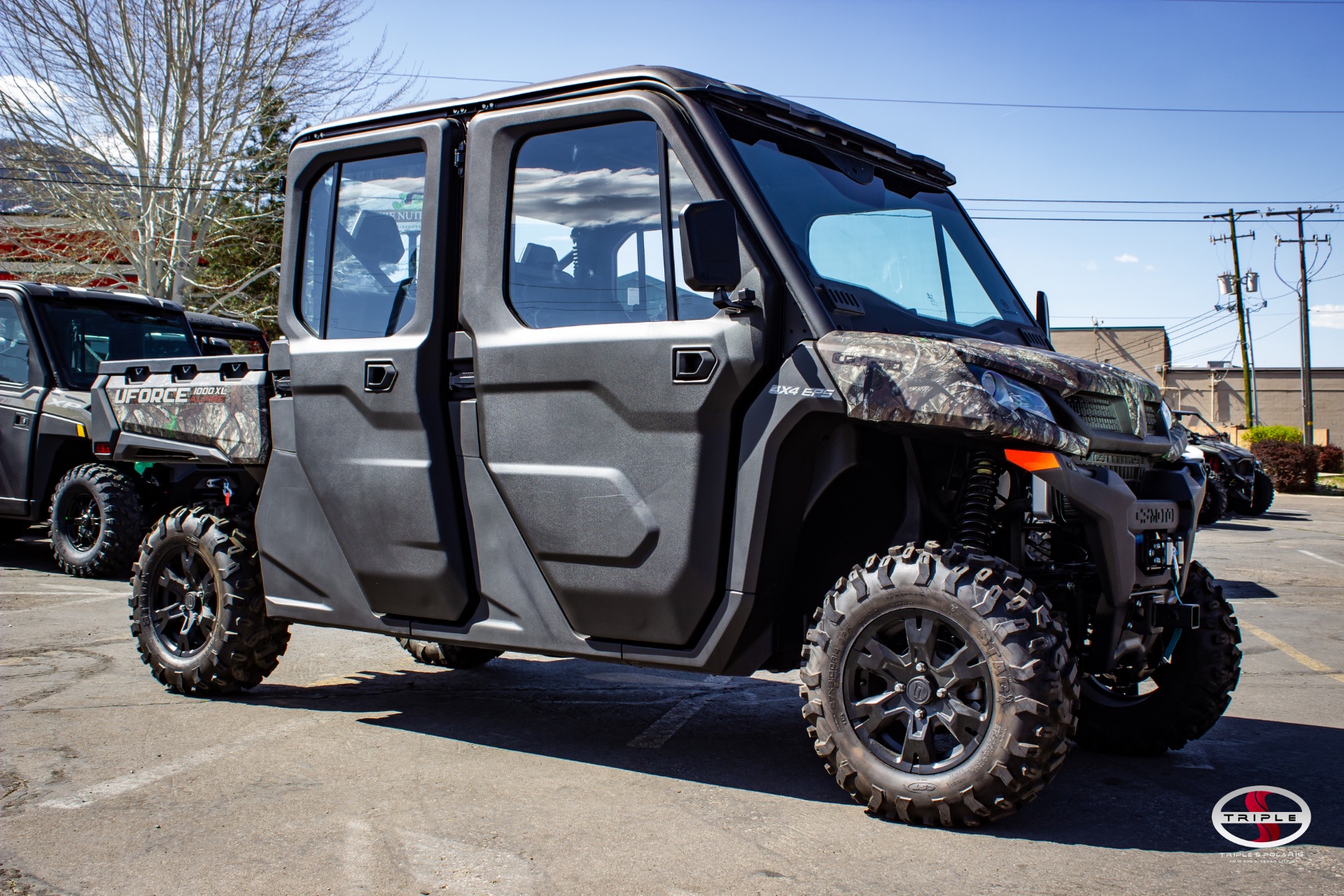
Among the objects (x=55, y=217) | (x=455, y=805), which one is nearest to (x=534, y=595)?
(x=455, y=805)

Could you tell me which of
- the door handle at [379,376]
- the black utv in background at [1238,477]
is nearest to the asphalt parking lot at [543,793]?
the door handle at [379,376]

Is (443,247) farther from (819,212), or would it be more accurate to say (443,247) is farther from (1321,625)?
(1321,625)

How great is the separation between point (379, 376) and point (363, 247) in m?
0.62

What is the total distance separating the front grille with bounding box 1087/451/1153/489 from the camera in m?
3.91

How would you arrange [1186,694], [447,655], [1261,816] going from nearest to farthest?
[1261,816]
[1186,694]
[447,655]

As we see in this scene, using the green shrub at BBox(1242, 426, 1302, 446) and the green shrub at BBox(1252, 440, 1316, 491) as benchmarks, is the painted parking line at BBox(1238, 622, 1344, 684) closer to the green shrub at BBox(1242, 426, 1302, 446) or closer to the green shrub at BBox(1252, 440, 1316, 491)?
the green shrub at BBox(1252, 440, 1316, 491)

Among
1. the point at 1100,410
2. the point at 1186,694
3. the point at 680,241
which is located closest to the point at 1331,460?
the point at 1186,694

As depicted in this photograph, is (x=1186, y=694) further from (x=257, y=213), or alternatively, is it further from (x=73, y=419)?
(x=257, y=213)

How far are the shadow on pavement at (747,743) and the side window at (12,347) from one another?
6506mm

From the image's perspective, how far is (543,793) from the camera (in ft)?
13.8

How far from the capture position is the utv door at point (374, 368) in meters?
4.66

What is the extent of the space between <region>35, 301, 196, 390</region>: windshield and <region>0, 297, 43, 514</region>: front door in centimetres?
26

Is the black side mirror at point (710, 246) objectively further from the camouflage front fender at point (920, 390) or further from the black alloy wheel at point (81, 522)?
the black alloy wheel at point (81, 522)

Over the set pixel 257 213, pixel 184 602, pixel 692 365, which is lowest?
pixel 184 602
